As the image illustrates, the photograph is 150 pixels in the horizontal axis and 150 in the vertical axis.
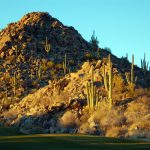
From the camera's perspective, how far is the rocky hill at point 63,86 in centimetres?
3756

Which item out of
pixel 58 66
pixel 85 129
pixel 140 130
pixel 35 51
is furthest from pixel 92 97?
pixel 35 51

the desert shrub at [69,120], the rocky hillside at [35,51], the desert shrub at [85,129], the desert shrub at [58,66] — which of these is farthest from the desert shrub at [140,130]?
the desert shrub at [58,66]

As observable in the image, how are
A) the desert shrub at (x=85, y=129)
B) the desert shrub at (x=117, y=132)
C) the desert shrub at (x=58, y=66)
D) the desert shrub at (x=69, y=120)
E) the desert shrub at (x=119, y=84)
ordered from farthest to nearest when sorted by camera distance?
the desert shrub at (x=58, y=66) → the desert shrub at (x=119, y=84) → the desert shrub at (x=69, y=120) → the desert shrub at (x=85, y=129) → the desert shrub at (x=117, y=132)

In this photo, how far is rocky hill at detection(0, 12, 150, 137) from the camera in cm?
3756

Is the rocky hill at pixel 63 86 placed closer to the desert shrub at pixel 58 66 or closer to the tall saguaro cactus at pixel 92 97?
the tall saguaro cactus at pixel 92 97

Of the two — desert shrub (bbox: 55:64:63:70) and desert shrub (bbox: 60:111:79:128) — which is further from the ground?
desert shrub (bbox: 55:64:63:70)

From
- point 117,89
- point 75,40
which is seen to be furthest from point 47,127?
point 75,40

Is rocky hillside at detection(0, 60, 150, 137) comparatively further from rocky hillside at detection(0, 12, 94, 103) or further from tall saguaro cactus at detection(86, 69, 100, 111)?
rocky hillside at detection(0, 12, 94, 103)

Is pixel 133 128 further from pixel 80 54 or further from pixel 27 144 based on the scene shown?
pixel 80 54

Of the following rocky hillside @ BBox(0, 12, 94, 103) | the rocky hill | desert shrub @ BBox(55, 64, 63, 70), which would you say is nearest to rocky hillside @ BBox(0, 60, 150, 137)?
the rocky hill

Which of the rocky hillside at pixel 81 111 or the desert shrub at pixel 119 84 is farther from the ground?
the desert shrub at pixel 119 84

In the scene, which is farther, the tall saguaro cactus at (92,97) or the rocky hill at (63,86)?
the tall saguaro cactus at (92,97)

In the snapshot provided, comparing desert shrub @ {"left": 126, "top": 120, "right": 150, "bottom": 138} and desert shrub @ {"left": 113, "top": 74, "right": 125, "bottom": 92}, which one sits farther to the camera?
desert shrub @ {"left": 113, "top": 74, "right": 125, "bottom": 92}

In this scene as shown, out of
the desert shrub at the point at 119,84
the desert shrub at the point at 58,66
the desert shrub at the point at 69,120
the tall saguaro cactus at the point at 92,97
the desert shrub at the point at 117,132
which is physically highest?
the desert shrub at the point at 58,66
